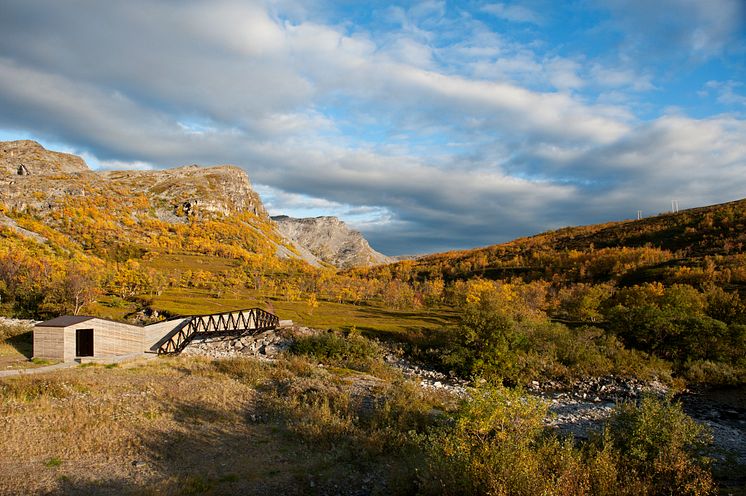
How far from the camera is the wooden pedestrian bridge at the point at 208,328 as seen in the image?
3706 centimetres

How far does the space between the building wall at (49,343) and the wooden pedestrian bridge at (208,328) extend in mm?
7683

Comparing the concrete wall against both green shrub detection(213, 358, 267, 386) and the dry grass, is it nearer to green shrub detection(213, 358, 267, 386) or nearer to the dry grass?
the dry grass

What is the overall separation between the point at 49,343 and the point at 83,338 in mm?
2042

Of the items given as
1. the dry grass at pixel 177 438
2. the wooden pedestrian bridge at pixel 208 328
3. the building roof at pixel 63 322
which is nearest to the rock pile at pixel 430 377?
the dry grass at pixel 177 438

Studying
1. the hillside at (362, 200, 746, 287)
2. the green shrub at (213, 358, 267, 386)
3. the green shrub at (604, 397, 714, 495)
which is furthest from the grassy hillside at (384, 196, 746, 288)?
the green shrub at (213, 358, 267, 386)

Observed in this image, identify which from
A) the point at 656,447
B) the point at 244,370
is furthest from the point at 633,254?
the point at 656,447

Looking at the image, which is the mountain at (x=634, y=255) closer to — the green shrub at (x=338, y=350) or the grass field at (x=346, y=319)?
the grass field at (x=346, y=319)

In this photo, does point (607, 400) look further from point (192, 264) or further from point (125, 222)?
point (125, 222)

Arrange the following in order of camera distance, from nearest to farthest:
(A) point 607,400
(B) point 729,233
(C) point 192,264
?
1. (A) point 607,400
2. (B) point 729,233
3. (C) point 192,264

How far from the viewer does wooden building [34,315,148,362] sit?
27.7m

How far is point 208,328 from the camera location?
43.6 metres

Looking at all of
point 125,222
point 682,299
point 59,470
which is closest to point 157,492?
point 59,470

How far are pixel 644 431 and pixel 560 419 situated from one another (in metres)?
11.0

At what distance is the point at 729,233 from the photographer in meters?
120
